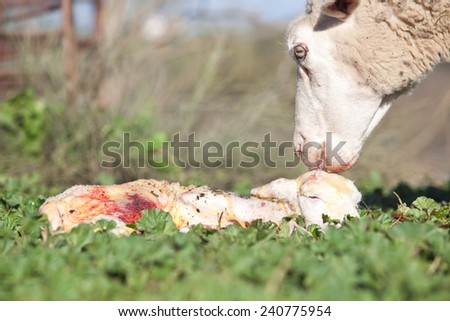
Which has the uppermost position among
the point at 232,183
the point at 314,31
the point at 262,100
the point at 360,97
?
the point at 314,31

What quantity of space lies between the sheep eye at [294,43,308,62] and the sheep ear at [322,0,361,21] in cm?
30

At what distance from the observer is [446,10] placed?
4703 mm

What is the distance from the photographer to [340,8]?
468 centimetres

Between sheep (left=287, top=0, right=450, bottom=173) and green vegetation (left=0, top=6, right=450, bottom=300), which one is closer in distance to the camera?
green vegetation (left=0, top=6, right=450, bottom=300)

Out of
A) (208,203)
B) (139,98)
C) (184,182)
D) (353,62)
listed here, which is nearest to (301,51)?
(353,62)

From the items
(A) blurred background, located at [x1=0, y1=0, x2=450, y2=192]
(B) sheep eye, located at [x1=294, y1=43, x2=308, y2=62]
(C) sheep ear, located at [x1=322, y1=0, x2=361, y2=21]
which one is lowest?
(A) blurred background, located at [x1=0, y1=0, x2=450, y2=192]

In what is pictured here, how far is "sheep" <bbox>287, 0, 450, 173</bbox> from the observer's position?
15.4 ft

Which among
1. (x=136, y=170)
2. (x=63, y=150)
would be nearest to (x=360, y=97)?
(x=136, y=170)

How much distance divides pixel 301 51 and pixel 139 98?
12.6ft

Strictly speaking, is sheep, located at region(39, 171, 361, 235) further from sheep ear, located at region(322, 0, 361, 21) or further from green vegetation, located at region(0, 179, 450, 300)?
sheep ear, located at region(322, 0, 361, 21)

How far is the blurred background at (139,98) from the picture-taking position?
7418mm

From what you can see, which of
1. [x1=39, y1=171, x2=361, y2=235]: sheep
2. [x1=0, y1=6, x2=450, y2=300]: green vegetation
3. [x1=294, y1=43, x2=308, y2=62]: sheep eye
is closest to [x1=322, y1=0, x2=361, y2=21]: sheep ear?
[x1=294, y1=43, x2=308, y2=62]: sheep eye

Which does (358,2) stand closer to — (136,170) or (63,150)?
(136,170)
